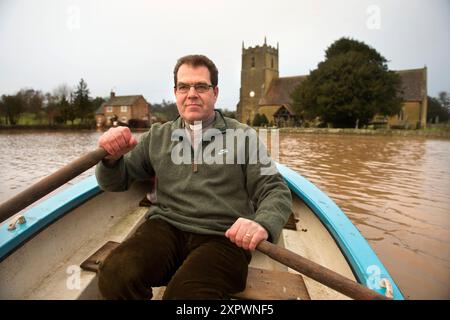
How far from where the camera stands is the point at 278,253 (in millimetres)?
1568

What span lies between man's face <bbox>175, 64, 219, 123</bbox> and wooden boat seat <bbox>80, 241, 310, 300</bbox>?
3.58 feet

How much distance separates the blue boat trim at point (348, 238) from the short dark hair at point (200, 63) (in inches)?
53.5

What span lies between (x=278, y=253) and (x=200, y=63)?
131 cm

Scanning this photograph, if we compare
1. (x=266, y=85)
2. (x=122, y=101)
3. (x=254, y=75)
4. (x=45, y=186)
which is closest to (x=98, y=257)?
(x=45, y=186)

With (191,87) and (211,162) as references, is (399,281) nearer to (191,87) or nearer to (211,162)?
(211,162)

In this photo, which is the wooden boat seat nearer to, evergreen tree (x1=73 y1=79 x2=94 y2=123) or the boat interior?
the boat interior

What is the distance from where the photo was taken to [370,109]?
29.9 m

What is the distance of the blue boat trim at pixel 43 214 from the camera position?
1.95 meters

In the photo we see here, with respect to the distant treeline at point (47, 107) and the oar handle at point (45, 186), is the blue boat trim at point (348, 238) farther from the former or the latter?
the distant treeline at point (47, 107)

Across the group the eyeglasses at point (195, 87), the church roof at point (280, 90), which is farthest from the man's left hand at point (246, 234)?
the church roof at point (280, 90)

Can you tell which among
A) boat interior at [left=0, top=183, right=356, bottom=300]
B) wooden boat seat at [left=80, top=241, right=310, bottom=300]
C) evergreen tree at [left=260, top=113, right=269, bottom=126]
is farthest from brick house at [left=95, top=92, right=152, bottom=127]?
wooden boat seat at [left=80, top=241, right=310, bottom=300]

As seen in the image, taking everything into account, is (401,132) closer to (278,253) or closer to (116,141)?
(278,253)

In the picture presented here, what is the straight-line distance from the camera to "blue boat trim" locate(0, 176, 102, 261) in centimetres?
195
